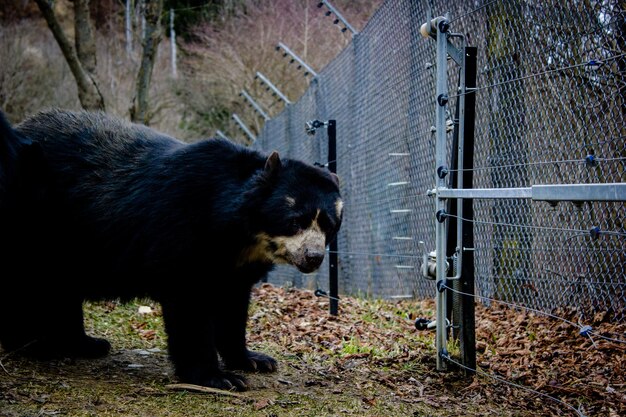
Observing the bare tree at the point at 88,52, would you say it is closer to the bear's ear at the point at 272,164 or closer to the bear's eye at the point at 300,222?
the bear's ear at the point at 272,164

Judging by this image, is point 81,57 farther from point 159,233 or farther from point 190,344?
point 190,344

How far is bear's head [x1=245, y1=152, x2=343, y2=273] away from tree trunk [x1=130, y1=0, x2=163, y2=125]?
8.07 metres

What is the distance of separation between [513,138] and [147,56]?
300 inches

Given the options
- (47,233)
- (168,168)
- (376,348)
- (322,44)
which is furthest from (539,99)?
(322,44)

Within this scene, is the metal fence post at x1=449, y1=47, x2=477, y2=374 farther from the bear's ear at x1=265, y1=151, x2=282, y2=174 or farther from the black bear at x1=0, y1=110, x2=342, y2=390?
the bear's ear at x1=265, y1=151, x2=282, y2=174

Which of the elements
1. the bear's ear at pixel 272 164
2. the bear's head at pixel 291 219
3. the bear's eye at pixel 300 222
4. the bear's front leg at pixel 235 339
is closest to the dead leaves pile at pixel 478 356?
the bear's front leg at pixel 235 339

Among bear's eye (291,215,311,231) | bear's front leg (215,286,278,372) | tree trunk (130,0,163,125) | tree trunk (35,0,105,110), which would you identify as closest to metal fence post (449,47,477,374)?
bear's eye (291,215,311,231)

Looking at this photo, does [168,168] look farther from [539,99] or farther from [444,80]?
[539,99]

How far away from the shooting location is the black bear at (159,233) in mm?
4742

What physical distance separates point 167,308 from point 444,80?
7.46 feet

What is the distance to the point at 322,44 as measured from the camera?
22.3m

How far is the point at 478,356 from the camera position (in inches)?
226

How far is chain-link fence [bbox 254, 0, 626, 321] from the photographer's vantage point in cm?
559

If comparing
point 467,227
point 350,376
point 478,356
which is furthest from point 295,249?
point 478,356
